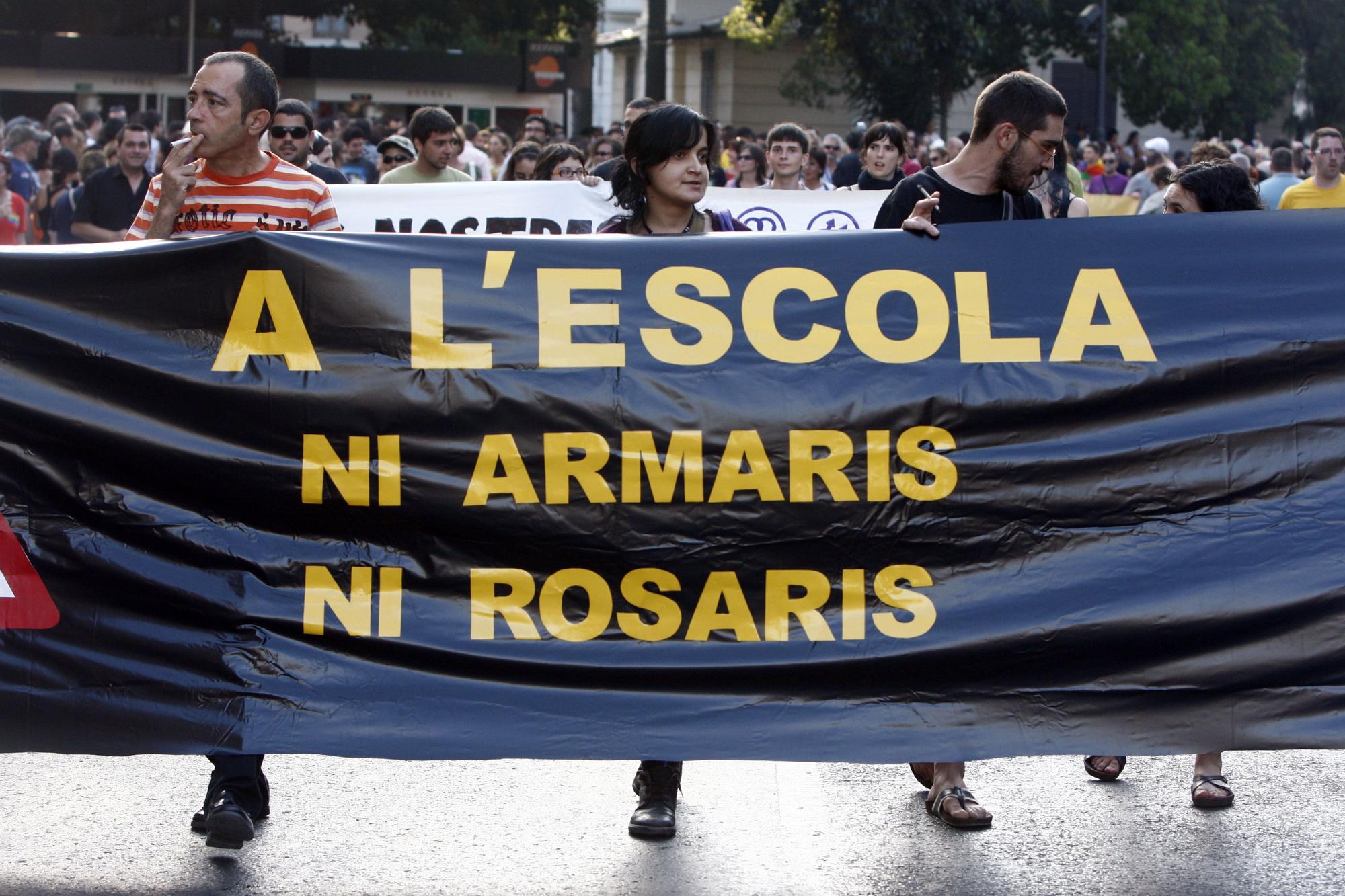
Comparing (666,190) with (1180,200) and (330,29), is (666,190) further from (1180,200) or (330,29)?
(330,29)

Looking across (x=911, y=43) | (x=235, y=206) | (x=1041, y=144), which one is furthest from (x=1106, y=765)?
(x=911, y=43)

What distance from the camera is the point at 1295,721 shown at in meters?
4.29

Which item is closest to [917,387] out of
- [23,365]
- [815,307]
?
[815,307]

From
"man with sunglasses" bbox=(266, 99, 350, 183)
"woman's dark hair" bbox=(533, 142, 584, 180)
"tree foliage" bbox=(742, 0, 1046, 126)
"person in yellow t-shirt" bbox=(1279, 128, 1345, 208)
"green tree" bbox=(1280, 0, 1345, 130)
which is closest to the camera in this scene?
"man with sunglasses" bbox=(266, 99, 350, 183)

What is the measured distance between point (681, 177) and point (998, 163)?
90 centimetres

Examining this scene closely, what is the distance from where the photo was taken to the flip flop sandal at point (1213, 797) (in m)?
4.96

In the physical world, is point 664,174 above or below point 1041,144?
below

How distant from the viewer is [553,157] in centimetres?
995

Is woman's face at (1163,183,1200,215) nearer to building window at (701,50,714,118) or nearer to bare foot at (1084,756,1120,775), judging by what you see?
bare foot at (1084,756,1120,775)

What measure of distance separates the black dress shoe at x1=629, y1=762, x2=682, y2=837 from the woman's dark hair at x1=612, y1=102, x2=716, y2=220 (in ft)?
5.17

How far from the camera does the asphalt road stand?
4336mm

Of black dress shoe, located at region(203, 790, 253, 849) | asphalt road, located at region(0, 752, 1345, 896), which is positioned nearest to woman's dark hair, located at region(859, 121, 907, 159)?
asphalt road, located at region(0, 752, 1345, 896)

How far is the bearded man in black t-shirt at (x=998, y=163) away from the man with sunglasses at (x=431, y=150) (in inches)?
199

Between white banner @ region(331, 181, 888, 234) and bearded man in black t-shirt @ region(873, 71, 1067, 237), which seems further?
white banner @ region(331, 181, 888, 234)
